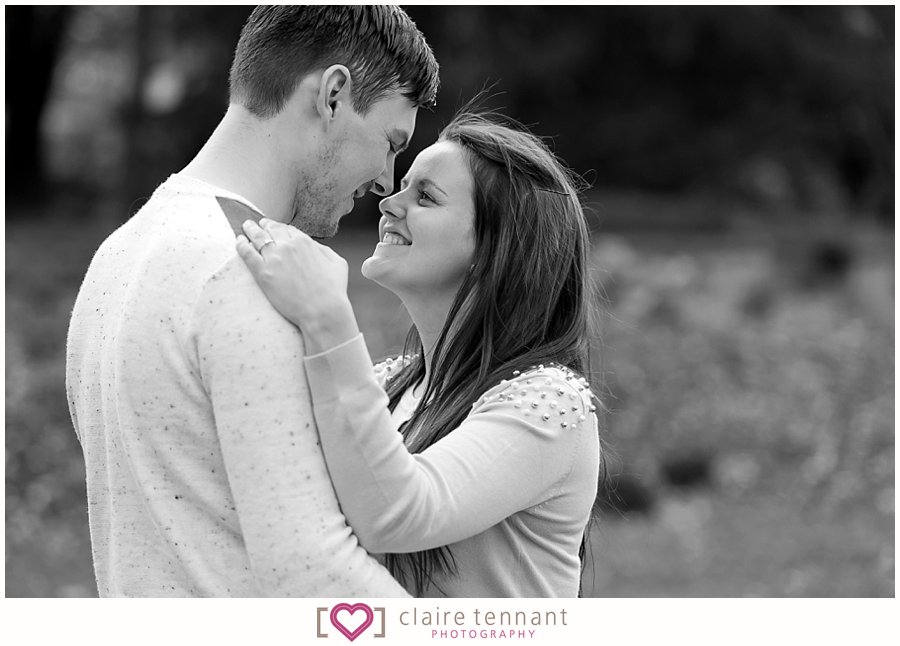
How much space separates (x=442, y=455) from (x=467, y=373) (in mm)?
446

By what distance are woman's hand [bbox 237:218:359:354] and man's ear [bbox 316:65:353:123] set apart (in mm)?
346

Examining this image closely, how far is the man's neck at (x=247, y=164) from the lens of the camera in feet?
7.24

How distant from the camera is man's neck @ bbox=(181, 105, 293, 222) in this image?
2.21 meters

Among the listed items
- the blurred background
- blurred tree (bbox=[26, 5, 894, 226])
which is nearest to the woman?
the blurred background

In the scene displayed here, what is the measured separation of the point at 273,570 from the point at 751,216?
1256 cm

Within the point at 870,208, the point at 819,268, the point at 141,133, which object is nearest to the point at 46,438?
the point at 141,133

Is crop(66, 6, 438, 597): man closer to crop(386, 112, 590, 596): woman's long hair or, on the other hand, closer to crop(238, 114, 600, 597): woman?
crop(238, 114, 600, 597): woman

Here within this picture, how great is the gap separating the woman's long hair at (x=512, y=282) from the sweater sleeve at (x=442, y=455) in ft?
0.61

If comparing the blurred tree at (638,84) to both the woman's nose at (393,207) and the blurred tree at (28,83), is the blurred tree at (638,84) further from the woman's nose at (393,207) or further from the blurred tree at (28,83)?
the woman's nose at (393,207)

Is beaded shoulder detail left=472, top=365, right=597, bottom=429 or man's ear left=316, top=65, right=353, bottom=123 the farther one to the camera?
beaded shoulder detail left=472, top=365, right=597, bottom=429

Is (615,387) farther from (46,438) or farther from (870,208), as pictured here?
(870,208)

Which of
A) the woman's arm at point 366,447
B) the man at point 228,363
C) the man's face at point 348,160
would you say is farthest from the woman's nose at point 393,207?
the woman's arm at point 366,447

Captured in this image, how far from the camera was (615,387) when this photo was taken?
9180 mm
